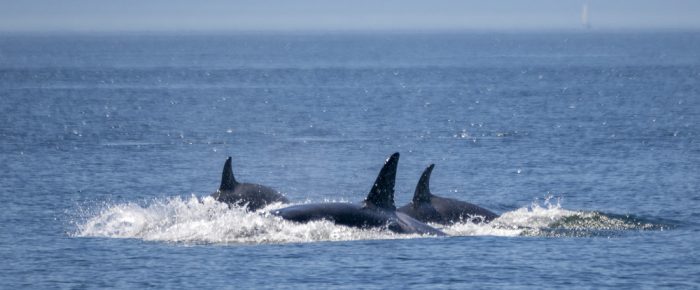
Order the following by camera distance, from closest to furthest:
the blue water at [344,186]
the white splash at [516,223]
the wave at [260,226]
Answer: the blue water at [344,186], the wave at [260,226], the white splash at [516,223]

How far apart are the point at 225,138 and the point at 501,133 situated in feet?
38.6

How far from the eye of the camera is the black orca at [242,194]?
102ft

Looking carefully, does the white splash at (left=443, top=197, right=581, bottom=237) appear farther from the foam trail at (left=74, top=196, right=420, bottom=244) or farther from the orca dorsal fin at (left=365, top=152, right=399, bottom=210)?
the foam trail at (left=74, top=196, right=420, bottom=244)

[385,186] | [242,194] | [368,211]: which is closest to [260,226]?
[368,211]

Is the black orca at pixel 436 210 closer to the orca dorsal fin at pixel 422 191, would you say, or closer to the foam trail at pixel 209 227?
the orca dorsal fin at pixel 422 191

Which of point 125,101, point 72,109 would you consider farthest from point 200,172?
point 125,101

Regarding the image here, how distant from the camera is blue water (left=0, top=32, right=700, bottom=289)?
24859mm

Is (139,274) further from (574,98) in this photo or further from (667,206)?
(574,98)

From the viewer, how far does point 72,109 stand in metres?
81.9

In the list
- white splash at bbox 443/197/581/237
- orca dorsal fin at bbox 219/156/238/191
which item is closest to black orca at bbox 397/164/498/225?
white splash at bbox 443/197/581/237

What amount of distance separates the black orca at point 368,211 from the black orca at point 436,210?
2555 mm

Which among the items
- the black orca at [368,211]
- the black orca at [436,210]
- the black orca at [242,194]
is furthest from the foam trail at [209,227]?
the black orca at [436,210]

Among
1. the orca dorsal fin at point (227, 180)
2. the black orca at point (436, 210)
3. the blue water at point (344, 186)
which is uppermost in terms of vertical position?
the orca dorsal fin at point (227, 180)

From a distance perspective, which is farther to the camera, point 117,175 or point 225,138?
point 225,138
